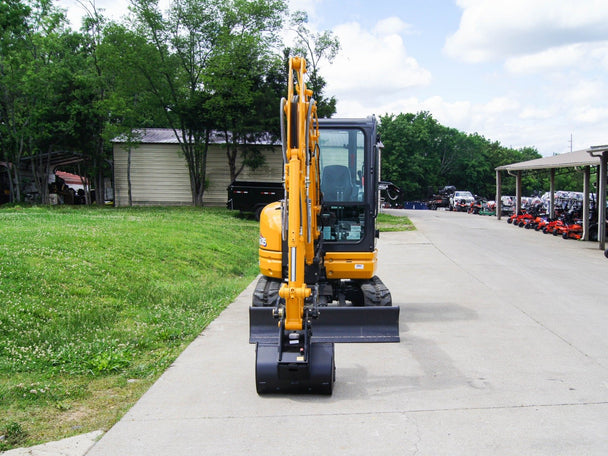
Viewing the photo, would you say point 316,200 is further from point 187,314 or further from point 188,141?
point 188,141

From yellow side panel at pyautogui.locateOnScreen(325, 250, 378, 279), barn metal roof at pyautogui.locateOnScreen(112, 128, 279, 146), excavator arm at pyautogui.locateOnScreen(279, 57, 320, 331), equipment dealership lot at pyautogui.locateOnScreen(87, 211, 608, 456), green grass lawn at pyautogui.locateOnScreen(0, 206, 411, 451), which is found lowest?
equipment dealership lot at pyautogui.locateOnScreen(87, 211, 608, 456)

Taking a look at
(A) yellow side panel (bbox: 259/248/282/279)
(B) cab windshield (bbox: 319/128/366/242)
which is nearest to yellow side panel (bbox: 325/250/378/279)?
(B) cab windshield (bbox: 319/128/366/242)

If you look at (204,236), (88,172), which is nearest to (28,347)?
(204,236)

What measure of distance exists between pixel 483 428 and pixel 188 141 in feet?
112

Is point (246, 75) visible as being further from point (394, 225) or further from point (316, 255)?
point (316, 255)

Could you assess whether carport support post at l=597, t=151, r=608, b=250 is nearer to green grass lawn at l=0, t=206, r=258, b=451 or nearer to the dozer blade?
green grass lawn at l=0, t=206, r=258, b=451

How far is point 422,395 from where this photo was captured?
20.5 feet

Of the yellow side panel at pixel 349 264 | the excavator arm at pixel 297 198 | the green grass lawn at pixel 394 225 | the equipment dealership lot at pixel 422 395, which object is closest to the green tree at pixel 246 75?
the green grass lawn at pixel 394 225

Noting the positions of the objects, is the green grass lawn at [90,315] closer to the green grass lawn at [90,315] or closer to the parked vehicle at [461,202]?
the green grass lawn at [90,315]

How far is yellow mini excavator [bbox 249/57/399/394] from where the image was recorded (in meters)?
6.11

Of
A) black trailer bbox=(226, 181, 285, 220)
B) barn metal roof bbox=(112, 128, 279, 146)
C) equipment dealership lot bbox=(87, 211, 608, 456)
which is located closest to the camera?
equipment dealership lot bbox=(87, 211, 608, 456)

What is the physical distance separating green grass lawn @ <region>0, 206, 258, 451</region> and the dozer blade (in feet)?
4.65

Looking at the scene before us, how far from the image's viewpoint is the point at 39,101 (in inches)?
1296

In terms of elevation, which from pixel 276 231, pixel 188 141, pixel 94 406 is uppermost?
pixel 188 141
